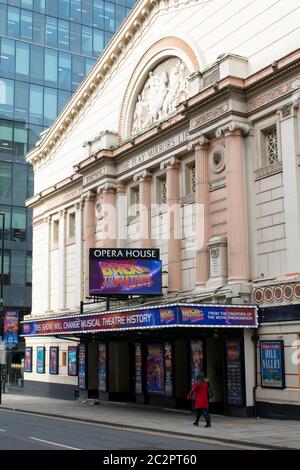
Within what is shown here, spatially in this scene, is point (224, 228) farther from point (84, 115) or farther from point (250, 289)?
point (84, 115)

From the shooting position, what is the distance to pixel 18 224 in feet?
207

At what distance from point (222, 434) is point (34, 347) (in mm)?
24739

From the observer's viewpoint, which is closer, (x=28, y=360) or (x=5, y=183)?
(x=28, y=360)

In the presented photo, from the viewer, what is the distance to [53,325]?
31094mm

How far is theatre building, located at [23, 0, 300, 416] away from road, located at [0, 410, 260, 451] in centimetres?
436

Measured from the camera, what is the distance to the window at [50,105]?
66.1 metres

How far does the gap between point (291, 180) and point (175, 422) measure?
9.43 m

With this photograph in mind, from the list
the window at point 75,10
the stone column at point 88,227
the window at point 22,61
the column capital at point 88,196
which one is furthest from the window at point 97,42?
the stone column at point 88,227

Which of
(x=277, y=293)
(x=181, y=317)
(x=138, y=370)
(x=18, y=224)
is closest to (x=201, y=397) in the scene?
(x=181, y=317)

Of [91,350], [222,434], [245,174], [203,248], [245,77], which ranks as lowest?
[222,434]

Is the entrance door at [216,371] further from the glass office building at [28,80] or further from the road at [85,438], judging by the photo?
the glass office building at [28,80]

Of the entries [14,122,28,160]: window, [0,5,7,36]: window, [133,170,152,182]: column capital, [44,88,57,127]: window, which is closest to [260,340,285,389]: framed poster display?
[133,170,152,182]: column capital

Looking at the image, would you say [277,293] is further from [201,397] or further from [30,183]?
[30,183]
